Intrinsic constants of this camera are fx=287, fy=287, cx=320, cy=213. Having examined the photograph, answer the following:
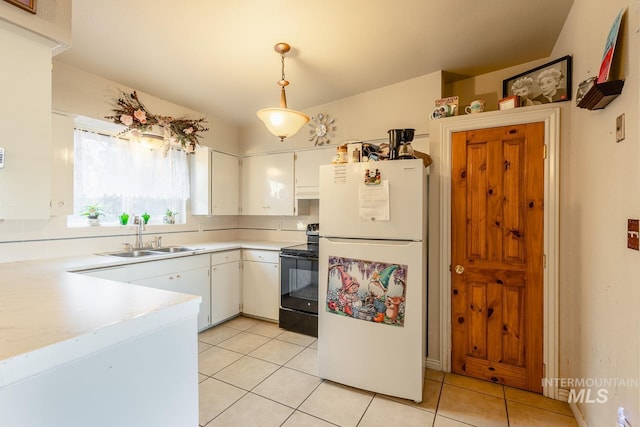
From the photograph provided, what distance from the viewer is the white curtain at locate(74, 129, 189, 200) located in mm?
2805

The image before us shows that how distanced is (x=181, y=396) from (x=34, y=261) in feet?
7.19

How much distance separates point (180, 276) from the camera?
2.86 m

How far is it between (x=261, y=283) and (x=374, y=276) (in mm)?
1768

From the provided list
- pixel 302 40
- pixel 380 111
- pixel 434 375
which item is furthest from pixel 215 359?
pixel 380 111

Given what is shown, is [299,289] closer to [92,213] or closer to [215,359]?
[215,359]

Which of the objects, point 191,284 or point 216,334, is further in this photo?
point 216,334

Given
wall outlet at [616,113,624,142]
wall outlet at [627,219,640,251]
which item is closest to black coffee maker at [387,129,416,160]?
wall outlet at [616,113,624,142]

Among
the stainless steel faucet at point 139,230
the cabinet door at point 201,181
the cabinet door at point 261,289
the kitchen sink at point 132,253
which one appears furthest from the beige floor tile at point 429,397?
the cabinet door at point 201,181

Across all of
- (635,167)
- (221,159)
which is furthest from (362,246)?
(221,159)

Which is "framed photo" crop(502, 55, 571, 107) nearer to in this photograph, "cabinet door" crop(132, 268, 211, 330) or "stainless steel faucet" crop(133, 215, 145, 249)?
"cabinet door" crop(132, 268, 211, 330)

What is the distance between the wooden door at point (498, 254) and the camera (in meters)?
2.09

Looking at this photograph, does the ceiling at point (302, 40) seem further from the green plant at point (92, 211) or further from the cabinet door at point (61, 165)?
the green plant at point (92, 211)

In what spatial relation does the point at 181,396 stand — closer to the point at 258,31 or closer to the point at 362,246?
the point at 362,246

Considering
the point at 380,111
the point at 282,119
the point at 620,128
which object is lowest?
the point at 620,128
